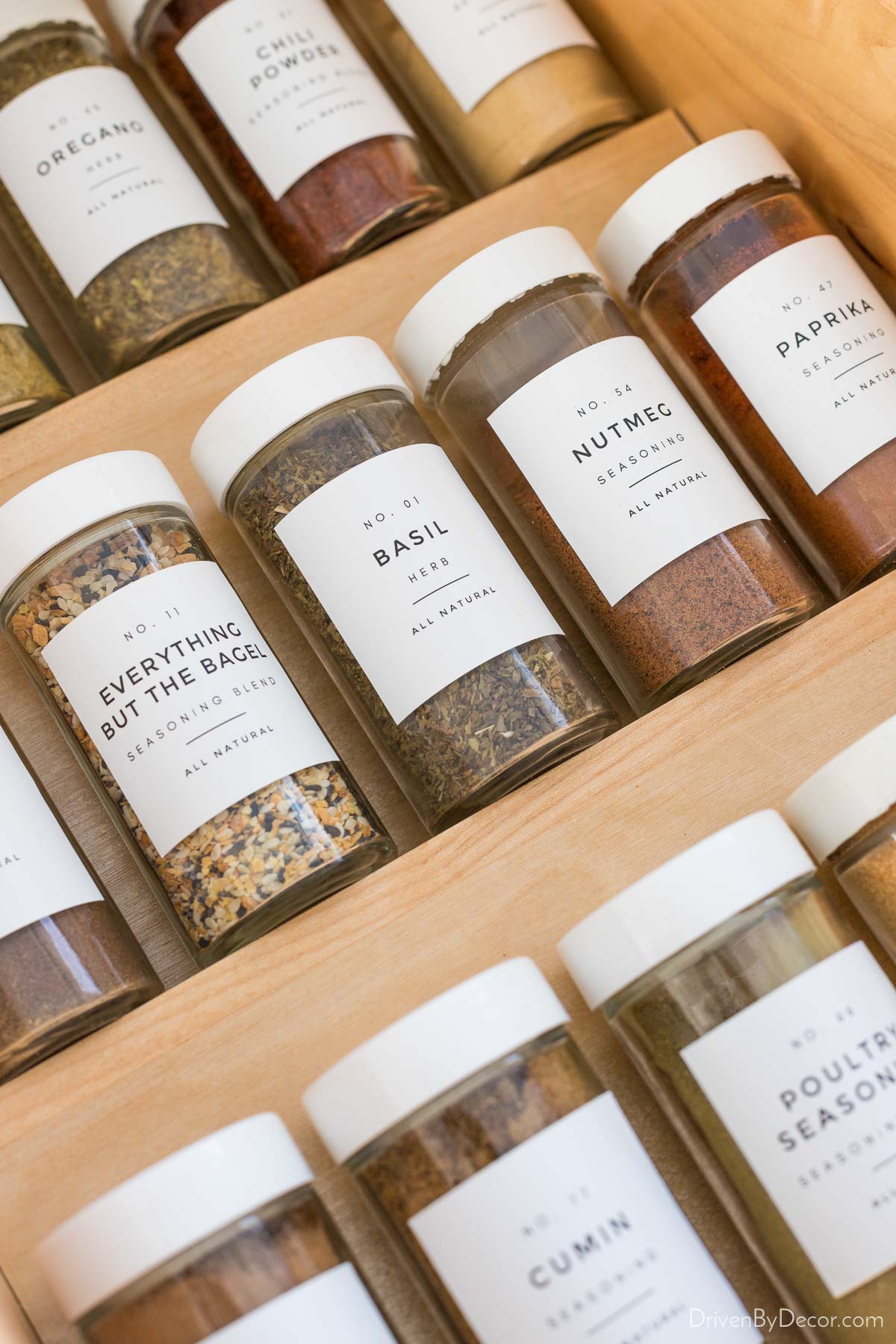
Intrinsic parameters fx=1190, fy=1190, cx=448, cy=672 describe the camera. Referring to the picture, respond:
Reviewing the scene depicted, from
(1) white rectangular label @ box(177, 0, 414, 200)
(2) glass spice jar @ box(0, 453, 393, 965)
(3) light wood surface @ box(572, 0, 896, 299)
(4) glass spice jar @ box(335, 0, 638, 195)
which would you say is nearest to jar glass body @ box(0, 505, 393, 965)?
(2) glass spice jar @ box(0, 453, 393, 965)

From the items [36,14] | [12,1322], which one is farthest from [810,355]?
[12,1322]

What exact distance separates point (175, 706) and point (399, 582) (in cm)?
16

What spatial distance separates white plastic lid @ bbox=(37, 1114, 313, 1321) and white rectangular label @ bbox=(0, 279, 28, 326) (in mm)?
596

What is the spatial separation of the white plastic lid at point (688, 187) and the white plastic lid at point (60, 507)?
0.40 m

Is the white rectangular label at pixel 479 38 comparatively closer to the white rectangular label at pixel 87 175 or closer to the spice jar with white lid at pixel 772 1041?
the white rectangular label at pixel 87 175

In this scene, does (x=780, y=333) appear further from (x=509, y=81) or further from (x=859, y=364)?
(x=509, y=81)

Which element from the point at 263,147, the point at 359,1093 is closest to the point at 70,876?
the point at 359,1093

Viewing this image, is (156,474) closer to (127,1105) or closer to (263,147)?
(263,147)

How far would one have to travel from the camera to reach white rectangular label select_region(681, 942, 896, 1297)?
617 mm

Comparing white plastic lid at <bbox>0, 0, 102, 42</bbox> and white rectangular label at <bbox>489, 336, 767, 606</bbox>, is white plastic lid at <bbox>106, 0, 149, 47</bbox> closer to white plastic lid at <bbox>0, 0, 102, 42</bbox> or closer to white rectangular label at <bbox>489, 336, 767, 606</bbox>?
white plastic lid at <bbox>0, 0, 102, 42</bbox>

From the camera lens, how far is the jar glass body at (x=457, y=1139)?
0.62 m

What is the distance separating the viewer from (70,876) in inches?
28.2

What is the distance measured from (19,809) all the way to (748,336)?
57 cm

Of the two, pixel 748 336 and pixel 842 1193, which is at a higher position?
pixel 748 336
